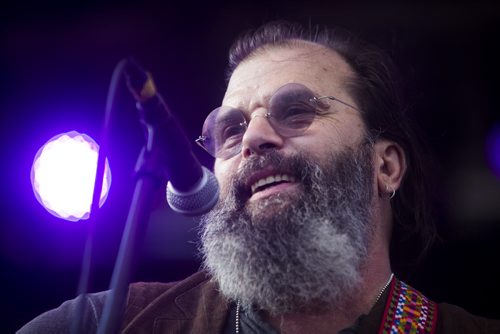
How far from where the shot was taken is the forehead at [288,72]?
9.32ft

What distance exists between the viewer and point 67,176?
2648mm

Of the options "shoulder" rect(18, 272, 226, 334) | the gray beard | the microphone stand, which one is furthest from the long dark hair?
the microphone stand

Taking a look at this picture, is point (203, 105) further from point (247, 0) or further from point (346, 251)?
point (346, 251)

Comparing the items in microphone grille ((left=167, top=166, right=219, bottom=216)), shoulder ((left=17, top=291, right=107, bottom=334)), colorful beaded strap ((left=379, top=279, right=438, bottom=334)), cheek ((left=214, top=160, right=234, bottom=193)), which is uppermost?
cheek ((left=214, top=160, right=234, bottom=193))

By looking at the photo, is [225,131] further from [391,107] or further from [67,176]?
[391,107]

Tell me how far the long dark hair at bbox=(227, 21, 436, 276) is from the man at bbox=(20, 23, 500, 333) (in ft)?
0.38

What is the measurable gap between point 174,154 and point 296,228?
1.06 m

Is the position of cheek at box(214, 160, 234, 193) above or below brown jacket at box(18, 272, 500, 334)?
above

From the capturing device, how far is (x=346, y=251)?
254cm

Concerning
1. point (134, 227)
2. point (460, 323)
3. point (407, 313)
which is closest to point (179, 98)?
point (407, 313)

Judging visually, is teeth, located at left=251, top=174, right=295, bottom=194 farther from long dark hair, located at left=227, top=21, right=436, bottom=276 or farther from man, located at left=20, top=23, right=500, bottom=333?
long dark hair, located at left=227, top=21, right=436, bottom=276

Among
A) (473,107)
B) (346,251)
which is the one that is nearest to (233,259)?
(346,251)

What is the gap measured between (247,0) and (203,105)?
76 centimetres

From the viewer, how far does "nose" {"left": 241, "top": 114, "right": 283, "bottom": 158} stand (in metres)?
2.58
